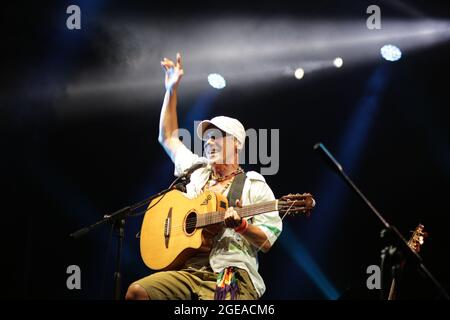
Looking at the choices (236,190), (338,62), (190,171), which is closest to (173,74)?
(190,171)

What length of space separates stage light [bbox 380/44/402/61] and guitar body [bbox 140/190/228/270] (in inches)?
124

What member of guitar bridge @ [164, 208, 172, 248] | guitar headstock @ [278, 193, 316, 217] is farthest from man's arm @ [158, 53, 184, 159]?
guitar headstock @ [278, 193, 316, 217]

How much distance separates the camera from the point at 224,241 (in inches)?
162

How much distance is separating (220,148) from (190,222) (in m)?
0.74

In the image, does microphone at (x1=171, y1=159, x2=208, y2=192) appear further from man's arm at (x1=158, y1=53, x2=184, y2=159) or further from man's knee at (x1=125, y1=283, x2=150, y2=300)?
man's knee at (x1=125, y1=283, x2=150, y2=300)

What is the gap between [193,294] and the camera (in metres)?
3.96

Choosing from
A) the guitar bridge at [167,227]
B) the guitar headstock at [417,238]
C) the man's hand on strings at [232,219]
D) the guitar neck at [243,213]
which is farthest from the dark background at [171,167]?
the man's hand on strings at [232,219]

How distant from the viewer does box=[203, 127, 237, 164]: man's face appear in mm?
4566

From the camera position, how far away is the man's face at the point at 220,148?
4566 millimetres

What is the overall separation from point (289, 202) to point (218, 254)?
0.69m

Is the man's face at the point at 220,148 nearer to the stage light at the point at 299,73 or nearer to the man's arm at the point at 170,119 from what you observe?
the man's arm at the point at 170,119

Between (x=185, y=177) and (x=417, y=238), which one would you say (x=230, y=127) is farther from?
(x=417, y=238)
